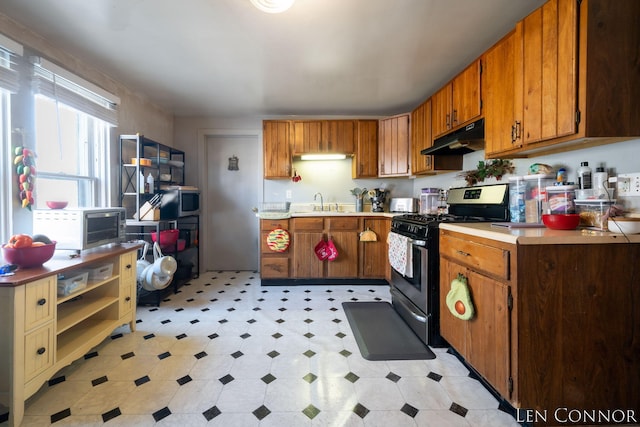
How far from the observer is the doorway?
3.98 metres

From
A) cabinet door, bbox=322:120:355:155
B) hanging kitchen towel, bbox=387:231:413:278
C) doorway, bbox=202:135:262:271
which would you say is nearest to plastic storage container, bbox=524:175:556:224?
hanging kitchen towel, bbox=387:231:413:278

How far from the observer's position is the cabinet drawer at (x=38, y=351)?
51.9 inches

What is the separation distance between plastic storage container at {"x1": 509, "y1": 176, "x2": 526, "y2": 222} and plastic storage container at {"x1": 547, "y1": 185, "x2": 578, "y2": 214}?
0.76 ft

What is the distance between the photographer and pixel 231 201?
13.2 ft

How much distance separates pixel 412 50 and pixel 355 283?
8.57 ft

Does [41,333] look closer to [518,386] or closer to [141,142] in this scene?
[141,142]

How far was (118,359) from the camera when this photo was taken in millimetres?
1828

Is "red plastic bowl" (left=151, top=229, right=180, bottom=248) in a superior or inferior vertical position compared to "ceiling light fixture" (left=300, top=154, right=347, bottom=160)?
inferior

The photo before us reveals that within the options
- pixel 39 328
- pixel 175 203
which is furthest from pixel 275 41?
pixel 39 328

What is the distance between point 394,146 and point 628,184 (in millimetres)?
2315

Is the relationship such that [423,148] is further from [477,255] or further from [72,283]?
[72,283]

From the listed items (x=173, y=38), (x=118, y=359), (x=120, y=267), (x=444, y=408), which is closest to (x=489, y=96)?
(x=444, y=408)

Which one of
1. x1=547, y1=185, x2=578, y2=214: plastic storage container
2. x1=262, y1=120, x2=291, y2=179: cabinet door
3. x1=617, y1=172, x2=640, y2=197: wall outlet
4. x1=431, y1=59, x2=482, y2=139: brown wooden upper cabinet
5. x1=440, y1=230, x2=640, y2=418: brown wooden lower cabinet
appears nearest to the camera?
x1=440, y1=230, x2=640, y2=418: brown wooden lower cabinet

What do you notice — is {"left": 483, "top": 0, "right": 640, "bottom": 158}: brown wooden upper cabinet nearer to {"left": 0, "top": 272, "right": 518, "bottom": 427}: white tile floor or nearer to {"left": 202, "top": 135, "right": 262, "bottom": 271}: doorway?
{"left": 0, "top": 272, "right": 518, "bottom": 427}: white tile floor
